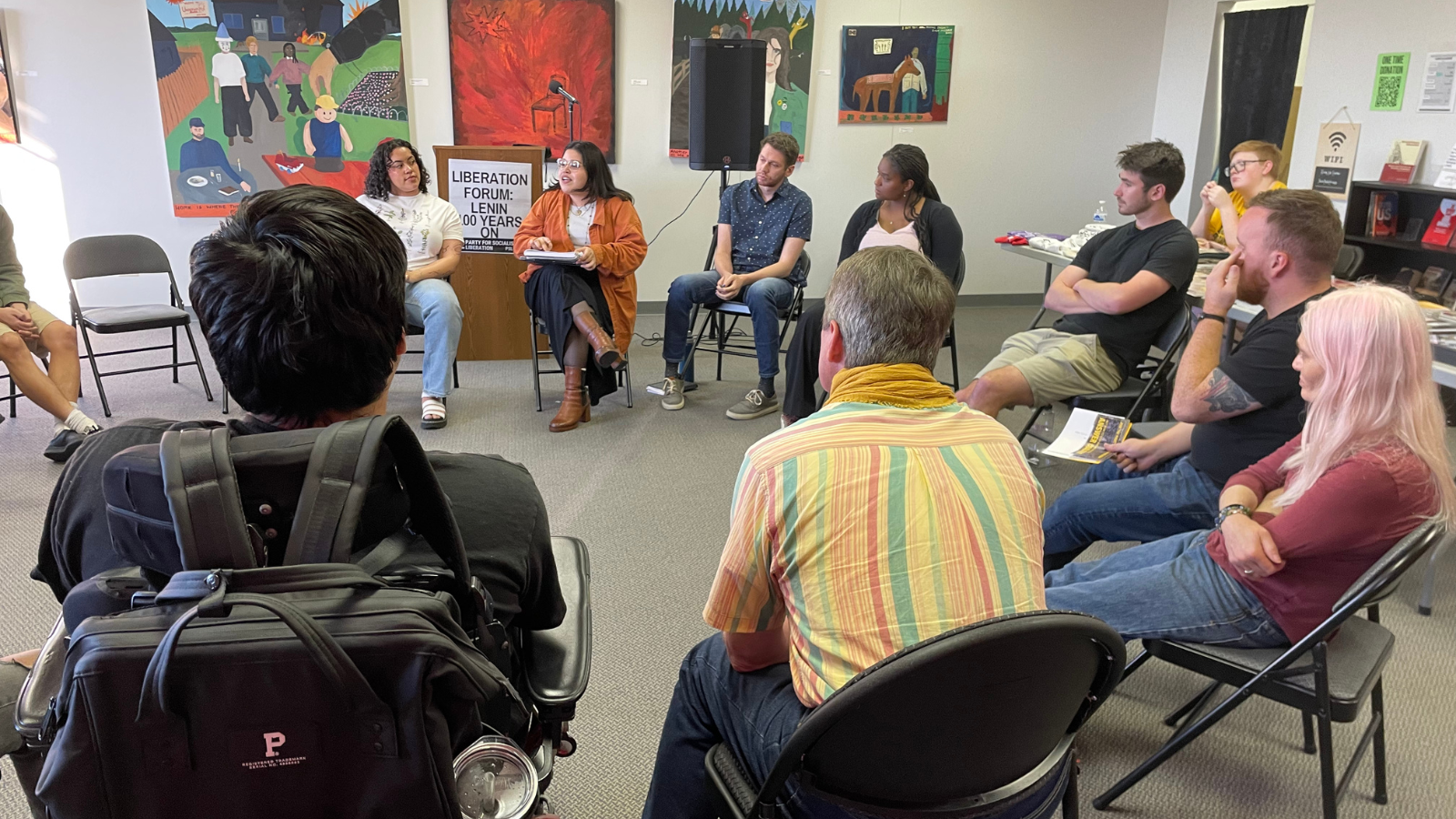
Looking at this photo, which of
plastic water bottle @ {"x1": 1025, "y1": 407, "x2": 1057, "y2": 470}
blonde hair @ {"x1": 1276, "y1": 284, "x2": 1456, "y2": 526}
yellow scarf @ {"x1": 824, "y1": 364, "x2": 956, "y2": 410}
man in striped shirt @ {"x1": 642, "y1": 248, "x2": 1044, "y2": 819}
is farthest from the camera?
plastic water bottle @ {"x1": 1025, "y1": 407, "x2": 1057, "y2": 470}

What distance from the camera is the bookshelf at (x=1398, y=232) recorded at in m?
4.43

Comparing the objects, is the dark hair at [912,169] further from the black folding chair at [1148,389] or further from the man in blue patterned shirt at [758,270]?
the black folding chair at [1148,389]

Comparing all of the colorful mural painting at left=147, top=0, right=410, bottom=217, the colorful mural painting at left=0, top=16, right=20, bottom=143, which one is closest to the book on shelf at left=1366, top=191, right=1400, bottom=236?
the colorful mural painting at left=147, top=0, right=410, bottom=217

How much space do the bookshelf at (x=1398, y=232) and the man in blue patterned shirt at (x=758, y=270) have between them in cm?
291

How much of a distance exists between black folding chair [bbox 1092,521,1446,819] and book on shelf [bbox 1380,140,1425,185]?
3.95 metres

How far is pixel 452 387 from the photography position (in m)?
4.21

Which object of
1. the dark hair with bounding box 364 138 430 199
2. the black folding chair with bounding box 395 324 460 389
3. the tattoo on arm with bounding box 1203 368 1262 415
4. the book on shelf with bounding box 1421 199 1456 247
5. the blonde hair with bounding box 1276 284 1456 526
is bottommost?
the black folding chair with bounding box 395 324 460 389

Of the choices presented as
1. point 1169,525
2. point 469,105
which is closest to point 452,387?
point 469,105

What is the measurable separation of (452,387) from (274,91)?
7.69ft

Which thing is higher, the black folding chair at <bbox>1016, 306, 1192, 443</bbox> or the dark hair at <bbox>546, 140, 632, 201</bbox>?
the dark hair at <bbox>546, 140, 632, 201</bbox>

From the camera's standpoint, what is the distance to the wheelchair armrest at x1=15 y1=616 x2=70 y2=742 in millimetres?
794

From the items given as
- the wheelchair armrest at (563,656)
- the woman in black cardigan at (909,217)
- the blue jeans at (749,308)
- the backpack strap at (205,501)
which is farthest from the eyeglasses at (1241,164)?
the backpack strap at (205,501)

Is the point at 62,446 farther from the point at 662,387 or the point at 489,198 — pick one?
the point at 662,387

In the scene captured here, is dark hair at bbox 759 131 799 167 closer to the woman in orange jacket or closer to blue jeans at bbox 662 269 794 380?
blue jeans at bbox 662 269 794 380
